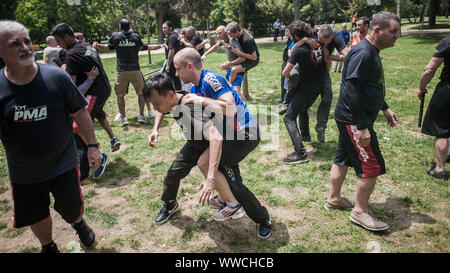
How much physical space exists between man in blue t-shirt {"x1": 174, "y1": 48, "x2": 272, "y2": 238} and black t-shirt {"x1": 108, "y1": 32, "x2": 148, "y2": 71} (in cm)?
435

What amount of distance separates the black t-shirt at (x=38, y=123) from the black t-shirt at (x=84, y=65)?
2285mm

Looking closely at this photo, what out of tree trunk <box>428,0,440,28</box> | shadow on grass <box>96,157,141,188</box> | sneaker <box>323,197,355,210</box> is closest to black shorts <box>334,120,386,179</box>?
sneaker <box>323,197,355,210</box>

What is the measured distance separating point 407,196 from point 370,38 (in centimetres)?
218

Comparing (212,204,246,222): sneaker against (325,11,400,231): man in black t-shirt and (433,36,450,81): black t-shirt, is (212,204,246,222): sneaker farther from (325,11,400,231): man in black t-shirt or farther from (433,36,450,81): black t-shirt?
(433,36,450,81): black t-shirt

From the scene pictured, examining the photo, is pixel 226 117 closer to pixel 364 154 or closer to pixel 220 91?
pixel 220 91

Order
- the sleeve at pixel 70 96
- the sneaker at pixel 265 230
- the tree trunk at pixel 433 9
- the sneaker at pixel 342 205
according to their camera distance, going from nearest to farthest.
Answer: the sleeve at pixel 70 96
the sneaker at pixel 265 230
the sneaker at pixel 342 205
the tree trunk at pixel 433 9

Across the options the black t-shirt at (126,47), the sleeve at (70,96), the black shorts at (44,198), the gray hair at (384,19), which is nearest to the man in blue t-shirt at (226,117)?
the sleeve at (70,96)

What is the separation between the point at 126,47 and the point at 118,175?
3324 millimetres

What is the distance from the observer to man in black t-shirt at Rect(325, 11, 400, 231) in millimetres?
2768

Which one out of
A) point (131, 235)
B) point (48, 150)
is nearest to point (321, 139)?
point (131, 235)

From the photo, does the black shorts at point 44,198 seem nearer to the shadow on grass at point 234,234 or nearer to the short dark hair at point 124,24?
the shadow on grass at point 234,234

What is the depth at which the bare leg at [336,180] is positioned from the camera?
133 inches

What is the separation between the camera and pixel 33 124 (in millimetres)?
2330

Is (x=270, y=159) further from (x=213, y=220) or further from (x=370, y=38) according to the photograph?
(x=370, y=38)
